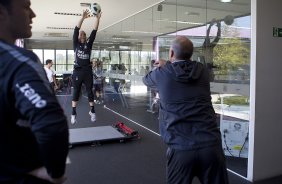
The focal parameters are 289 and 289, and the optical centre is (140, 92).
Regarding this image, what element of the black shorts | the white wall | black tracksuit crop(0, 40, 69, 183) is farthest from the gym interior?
the black shorts

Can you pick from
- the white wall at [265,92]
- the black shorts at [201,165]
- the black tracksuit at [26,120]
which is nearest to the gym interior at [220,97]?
the white wall at [265,92]

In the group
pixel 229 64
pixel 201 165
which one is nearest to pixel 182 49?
pixel 201 165

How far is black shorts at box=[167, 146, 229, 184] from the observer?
189 cm

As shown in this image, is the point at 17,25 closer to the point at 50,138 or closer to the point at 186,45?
the point at 50,138

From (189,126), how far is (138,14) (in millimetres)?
6246

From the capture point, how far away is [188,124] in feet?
6.46

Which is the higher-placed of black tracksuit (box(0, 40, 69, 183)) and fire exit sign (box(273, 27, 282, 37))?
fire exit sign (box(273, 27, 282, 37))

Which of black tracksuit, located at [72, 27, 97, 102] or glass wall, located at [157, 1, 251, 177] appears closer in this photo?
glass wall, located at [157, 1, 251, 177]

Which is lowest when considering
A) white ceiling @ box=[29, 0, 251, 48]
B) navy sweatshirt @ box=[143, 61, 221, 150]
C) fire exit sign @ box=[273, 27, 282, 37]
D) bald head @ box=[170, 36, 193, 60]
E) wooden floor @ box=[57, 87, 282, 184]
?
wooden floor @ box=[57, 87, 282, 184]

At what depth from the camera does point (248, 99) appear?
3.51 metres

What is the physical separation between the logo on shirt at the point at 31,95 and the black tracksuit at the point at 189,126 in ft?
4.28

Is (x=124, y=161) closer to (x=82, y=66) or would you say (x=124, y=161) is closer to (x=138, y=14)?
(x=82, y=66)

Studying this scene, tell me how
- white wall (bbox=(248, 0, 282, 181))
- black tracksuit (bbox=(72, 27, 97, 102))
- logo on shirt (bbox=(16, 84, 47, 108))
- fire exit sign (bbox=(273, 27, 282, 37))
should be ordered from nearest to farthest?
logo on shirt (bbox=(16, 84, 47, 108))
white wall (bbox=(248, 0, 282, 181))
fire exit sign (bbox=(273, 27, 282, 37))
black tracksuit (bbox=(72, 27, 97, 102))

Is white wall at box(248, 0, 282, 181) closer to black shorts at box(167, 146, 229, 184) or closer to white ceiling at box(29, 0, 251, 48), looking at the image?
white ceiling at box(29, 0, 251, 48)
